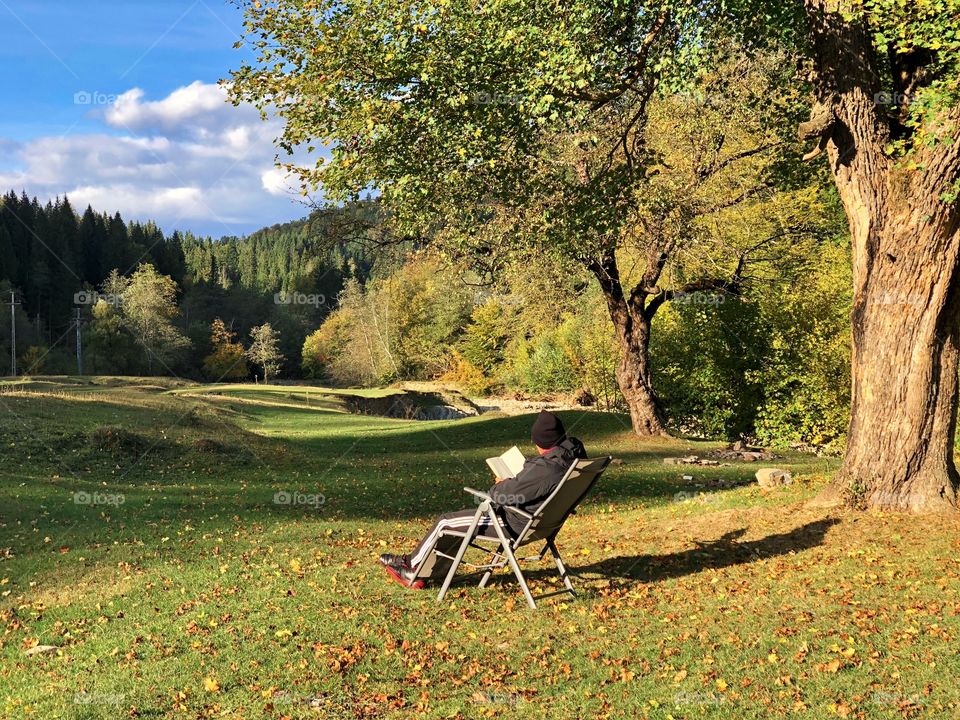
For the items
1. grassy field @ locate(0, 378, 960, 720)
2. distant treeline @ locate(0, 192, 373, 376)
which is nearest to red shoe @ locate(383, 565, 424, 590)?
grassy field @ locate(0, 378, 960, 720)

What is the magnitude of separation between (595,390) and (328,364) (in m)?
42.0

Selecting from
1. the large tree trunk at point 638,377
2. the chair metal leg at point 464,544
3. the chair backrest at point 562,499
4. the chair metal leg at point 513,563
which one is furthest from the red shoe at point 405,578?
the large tree trunk at point 638,377

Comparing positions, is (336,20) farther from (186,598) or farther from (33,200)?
(33,200)

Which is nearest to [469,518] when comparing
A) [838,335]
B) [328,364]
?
[838,335]

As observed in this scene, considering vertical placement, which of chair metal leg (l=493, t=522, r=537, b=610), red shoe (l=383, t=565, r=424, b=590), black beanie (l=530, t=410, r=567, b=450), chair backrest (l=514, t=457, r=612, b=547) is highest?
black beanie (l=530, t=410, r=567, b=450)

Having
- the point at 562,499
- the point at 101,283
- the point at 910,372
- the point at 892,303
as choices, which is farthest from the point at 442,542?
the point at 101,283

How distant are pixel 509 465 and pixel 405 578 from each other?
1.50 m

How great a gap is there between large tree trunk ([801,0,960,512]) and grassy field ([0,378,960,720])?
743 millimetres

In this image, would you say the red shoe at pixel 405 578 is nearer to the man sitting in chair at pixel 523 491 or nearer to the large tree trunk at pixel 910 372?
the man sitting in chair at pixel 523 491

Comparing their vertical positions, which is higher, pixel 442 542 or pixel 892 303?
pixel 892 303

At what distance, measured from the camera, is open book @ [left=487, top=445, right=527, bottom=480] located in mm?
7910

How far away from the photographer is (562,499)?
24.9 feet

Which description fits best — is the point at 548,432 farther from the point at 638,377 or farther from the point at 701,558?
the point at 638,377

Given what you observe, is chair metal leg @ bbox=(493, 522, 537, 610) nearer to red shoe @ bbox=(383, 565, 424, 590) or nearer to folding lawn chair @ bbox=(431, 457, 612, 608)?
folding lawn chair @ bbox=(431, 457, 612, 608)
